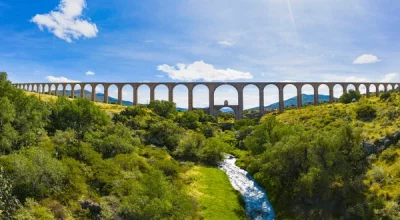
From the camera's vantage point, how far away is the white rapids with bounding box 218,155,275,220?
39906 mm

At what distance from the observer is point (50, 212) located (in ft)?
99.7

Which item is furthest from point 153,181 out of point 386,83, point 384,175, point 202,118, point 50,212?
point 386,83

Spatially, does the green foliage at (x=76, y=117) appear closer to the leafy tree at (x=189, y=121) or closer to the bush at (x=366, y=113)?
the leafy tree at (x=189, y=121)

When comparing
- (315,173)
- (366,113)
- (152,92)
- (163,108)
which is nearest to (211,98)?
(152,92)

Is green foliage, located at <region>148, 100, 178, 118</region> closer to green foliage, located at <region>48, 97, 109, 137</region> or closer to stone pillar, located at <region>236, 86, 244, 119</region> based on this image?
green foliage, located at <region>48, 97, 109, 137</region>

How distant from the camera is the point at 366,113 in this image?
60094 mm

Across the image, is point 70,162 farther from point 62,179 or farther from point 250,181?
point 250,181

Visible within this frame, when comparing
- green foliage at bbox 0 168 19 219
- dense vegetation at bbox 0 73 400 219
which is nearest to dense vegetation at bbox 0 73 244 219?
green foliage at bbox 0 168 19 219

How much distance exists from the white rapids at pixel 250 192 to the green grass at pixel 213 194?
3.71ft

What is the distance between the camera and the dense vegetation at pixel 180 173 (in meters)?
31.8

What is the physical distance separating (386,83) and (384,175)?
124758 millimetres

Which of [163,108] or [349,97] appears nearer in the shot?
[163,108]

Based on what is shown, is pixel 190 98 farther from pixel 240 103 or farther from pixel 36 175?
pixel 36 175

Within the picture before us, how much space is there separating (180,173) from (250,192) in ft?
34.7
